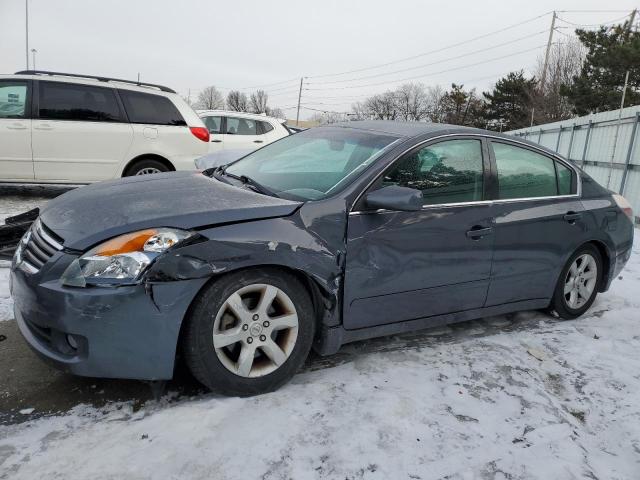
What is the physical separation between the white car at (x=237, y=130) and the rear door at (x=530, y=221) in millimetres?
6824

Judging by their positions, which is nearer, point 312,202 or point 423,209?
point 312,202

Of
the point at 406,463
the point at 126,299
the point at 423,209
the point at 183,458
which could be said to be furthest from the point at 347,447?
the point at 423,209

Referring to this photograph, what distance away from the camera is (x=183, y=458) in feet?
6.93

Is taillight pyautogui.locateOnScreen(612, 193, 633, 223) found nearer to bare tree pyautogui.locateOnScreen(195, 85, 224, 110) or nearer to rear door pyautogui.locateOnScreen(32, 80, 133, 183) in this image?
rear door pyautogui.locateOnScreen(32, 80, 133, 183)

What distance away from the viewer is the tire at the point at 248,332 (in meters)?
2.43

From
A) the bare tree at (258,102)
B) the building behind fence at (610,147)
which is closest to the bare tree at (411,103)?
the bare tree at (258,102)

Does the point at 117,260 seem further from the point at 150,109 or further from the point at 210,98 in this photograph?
the point at 210,98

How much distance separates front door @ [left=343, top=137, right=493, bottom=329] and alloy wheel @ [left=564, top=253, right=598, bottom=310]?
106 centimetres

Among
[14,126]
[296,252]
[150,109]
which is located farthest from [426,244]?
[14,126]

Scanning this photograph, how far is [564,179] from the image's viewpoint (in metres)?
3.98

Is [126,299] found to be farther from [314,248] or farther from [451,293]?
[451,293]

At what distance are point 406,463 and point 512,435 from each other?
0.63m

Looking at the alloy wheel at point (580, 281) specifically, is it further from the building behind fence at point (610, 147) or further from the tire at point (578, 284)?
the building behind fence at point (610, 147)

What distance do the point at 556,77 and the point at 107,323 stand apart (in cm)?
5027
